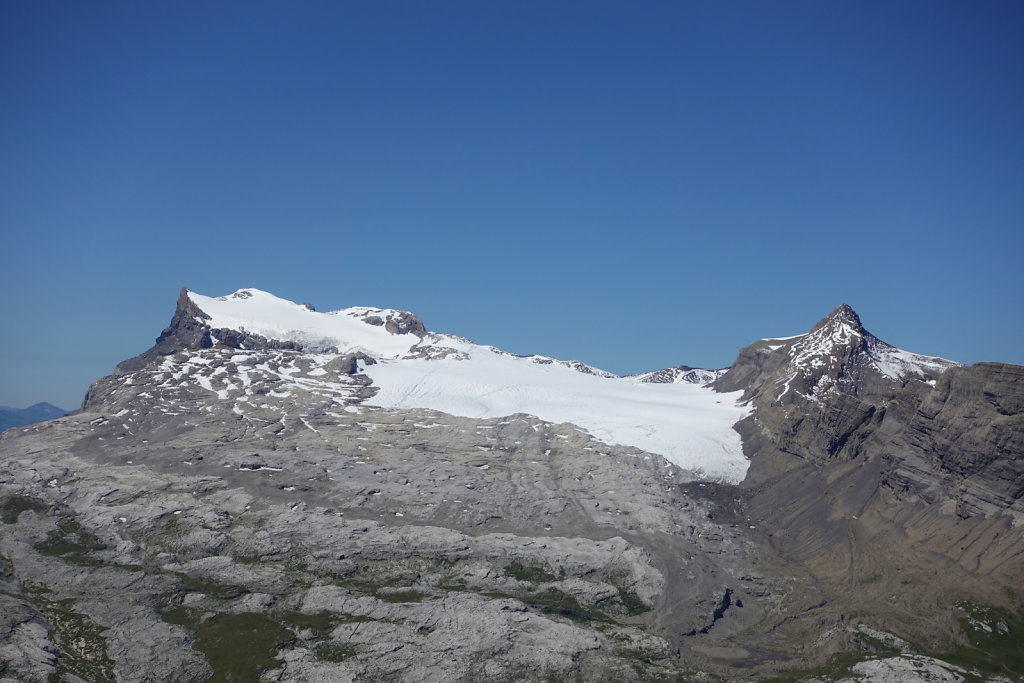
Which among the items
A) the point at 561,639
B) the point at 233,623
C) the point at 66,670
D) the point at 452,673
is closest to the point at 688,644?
the point at 561,639

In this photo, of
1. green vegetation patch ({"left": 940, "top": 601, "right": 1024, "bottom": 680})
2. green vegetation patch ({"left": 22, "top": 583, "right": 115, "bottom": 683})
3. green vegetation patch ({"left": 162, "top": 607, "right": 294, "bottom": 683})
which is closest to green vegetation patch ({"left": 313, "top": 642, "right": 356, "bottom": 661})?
green vegetation patch ({"left": 162, "top": 607, "right": 294, "bottom": 683})

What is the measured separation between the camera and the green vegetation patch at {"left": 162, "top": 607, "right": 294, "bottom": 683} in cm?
17525

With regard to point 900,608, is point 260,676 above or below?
below

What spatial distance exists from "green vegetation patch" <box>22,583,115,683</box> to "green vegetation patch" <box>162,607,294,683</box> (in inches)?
641

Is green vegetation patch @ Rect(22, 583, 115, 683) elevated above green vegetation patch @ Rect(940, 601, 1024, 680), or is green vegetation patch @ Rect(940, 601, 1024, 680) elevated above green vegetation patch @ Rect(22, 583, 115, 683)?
green vegetation patch @ Rect(940, 601, 1024, 680)

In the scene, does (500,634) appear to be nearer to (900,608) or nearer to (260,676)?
(260,676)

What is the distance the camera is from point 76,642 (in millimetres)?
181000

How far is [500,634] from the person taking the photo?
18762 centimetres

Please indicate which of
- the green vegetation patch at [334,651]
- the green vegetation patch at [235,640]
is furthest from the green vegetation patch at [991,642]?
the green vegetation patch at [235,640]

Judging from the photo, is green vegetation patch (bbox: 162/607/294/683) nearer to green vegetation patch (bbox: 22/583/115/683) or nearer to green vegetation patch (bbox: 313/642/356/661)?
green vegetation patch (bbox: 313/642/356/661)

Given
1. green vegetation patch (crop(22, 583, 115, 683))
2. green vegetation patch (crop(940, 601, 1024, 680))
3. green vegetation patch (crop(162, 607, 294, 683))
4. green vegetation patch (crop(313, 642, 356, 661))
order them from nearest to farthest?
green vegetation patch (crop(22, 583, 115, 683)), green vegetation patch (crop(940, 601, 1024, 680)), green vegetation patch (crop(162, 607, 294, 683)), green vegetation patch (crop(313, 642, 356, 661))

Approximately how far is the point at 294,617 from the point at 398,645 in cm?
3042

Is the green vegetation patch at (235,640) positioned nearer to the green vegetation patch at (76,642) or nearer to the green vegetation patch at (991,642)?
the green vegetation patch at (76,642)

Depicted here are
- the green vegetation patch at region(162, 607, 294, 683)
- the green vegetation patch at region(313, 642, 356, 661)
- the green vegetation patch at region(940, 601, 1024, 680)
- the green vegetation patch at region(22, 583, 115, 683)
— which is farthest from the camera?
the green vegetation patch at region(313, 642, 356, 661)
